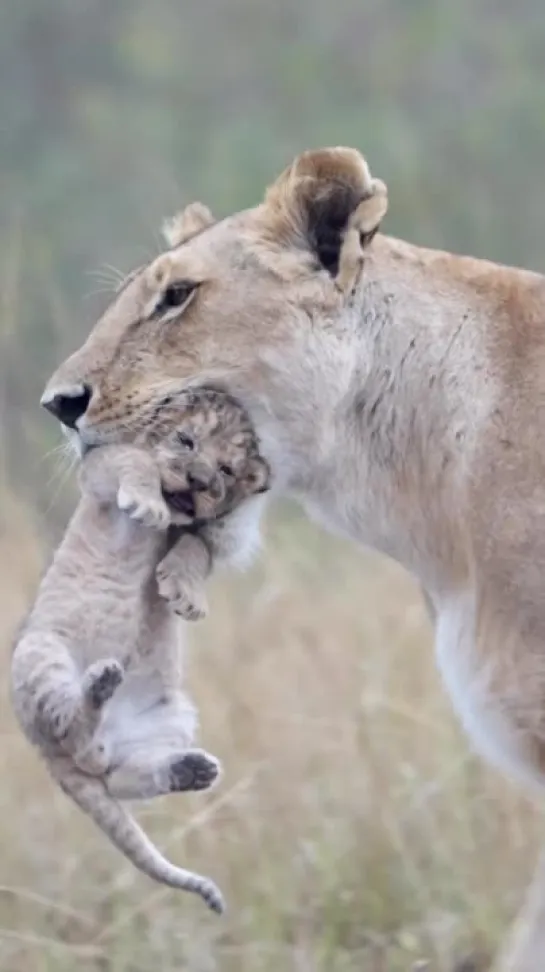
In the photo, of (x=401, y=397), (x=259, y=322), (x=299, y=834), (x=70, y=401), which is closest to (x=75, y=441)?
(x=70, y=401)

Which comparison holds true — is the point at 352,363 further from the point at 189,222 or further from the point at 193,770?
the point at 193,770

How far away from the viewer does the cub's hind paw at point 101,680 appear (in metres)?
2.87

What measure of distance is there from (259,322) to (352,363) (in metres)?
0.14

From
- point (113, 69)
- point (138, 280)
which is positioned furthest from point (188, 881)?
point (113, 69)

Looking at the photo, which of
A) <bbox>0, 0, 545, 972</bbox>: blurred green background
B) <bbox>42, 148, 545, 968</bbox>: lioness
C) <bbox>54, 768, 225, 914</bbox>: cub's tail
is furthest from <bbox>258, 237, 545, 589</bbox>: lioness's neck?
<bbox>0, 0, 545, 972</bbox>: blurred green background

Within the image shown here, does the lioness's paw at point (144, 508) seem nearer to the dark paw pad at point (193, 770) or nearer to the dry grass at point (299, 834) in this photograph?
the dark paw pad at point (193, 770)

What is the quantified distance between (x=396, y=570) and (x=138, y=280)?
203 centimetres

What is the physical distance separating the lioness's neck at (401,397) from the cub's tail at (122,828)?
506 mm

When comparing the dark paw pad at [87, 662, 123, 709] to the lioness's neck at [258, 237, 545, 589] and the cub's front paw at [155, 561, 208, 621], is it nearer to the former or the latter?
the cub's front paw at [155, 561, 208, 621]

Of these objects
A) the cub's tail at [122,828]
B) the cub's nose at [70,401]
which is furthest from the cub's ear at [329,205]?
the cub's tail at [122,828]

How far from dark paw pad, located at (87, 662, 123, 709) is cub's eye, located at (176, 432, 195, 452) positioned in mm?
335

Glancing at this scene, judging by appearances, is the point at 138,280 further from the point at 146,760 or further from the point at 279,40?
the point at 279,40

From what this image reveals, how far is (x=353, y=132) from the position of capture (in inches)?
449

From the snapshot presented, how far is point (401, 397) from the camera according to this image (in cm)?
317
